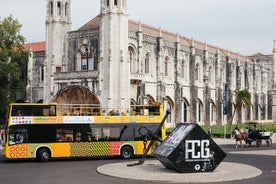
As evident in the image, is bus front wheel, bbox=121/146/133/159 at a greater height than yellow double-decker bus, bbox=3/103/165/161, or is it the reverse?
yellow double-decker bus, bbox=3/103/165/161

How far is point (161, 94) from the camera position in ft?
160

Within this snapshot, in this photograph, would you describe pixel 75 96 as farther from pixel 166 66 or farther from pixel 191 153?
pixel 191 153

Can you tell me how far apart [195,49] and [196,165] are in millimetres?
40626

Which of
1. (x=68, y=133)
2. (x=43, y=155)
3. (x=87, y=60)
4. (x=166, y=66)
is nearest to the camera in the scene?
(x=43, y=155)

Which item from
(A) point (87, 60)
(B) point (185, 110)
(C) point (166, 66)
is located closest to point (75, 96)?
(A) point (87, 60)

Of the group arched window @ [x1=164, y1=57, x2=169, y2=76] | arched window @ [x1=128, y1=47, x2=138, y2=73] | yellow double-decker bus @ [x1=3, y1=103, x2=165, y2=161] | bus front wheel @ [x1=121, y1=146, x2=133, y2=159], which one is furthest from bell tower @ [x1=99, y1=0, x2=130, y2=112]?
bus front wheel @ [x1=121, y1=146, x2=133, y2=159]

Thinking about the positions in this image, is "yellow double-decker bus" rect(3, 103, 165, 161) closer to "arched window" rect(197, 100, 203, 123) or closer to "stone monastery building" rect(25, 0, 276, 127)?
"stone monastery building" rect(25, 0, 276, 127)

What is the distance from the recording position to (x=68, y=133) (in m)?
23.3

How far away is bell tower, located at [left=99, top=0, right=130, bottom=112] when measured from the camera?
138 ft

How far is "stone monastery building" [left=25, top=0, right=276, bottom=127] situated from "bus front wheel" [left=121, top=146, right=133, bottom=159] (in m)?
16.7

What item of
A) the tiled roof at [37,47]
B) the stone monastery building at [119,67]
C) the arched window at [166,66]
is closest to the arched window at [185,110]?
the stone monastery building at [119,67]

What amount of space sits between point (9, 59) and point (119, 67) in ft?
47.2

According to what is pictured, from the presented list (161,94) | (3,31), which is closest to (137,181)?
(161,94)

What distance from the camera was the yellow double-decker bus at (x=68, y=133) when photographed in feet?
73.9
